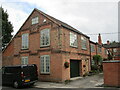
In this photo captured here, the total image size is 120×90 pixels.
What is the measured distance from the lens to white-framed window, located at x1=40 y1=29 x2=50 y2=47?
642 inches

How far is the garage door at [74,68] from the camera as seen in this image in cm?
1731

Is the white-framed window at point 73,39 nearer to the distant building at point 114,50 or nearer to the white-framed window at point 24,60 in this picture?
the white-framed window at point 24,60

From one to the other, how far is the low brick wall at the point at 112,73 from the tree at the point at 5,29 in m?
22.7

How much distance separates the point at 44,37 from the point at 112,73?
8.79 m

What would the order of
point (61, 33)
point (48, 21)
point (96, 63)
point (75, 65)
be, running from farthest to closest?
point (96, 63)
point (75, 65)
point (48, 21)
point (61, 33)

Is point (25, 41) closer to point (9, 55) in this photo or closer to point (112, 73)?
point (9, 55)

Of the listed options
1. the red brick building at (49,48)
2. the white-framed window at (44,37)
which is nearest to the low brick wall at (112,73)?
the red brick building at (49,48)

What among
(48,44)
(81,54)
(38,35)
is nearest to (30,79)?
(48,44)

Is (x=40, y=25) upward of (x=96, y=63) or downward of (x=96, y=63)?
upward

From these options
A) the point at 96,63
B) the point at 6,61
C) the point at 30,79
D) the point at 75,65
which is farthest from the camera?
the point at 96,63

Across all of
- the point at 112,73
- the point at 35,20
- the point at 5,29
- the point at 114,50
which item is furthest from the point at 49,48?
the point at 114,50

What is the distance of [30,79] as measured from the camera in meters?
12.5

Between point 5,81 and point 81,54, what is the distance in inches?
406

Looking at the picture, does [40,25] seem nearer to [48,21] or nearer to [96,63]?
[48,21]
